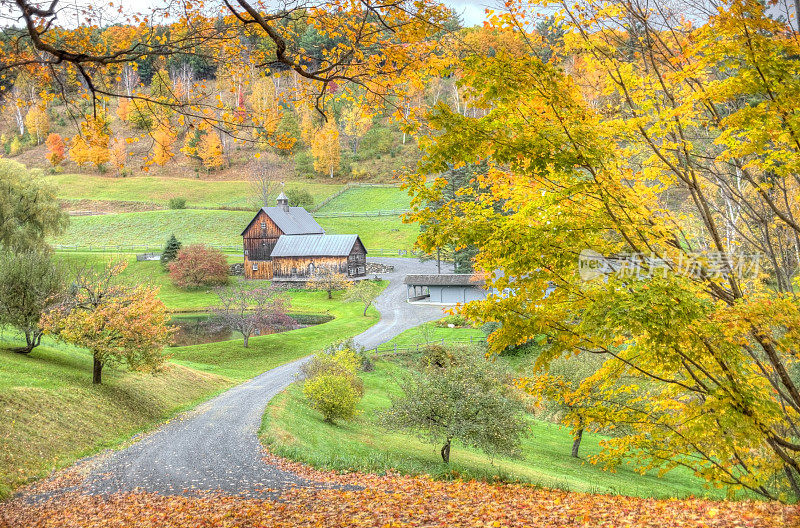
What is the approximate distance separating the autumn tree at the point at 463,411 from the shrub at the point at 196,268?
39250 mm

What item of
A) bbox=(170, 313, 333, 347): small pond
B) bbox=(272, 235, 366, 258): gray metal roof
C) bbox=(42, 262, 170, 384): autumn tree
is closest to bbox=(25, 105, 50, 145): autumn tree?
bbox=(272, 235, 366, 258): gray metal roof

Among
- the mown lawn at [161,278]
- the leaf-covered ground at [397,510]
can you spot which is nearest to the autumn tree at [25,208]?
the mown lawn at [161,278]

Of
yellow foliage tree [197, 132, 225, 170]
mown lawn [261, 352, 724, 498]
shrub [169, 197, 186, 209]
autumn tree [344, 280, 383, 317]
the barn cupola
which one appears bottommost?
mown lawn [261, 352, 724, 498]

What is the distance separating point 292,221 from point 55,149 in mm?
55878

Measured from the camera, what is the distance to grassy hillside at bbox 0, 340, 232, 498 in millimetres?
14039

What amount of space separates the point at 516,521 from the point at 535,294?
11.1ft

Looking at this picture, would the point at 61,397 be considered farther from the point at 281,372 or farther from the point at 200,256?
the point at 200,256

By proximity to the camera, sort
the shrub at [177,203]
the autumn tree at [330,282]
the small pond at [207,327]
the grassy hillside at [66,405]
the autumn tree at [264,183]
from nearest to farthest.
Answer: the grassy hillside at [66,405] → the small pond at [207,327] → the autumn tree at [330,282] → the shrub at [177,203] → the autumn tree at [264,183]

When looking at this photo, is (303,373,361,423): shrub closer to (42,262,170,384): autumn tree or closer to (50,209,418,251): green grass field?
(42,262,170,384): autumn tree

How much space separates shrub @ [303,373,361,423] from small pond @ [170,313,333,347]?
60.3 feet

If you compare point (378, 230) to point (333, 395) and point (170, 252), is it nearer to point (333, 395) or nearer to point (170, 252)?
point (170, 252)

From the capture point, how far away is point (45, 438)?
15.0 meters

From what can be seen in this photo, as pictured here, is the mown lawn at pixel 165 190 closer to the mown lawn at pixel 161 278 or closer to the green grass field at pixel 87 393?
the mown lawn at pixel 161 278

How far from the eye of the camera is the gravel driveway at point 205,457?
12.6 m
